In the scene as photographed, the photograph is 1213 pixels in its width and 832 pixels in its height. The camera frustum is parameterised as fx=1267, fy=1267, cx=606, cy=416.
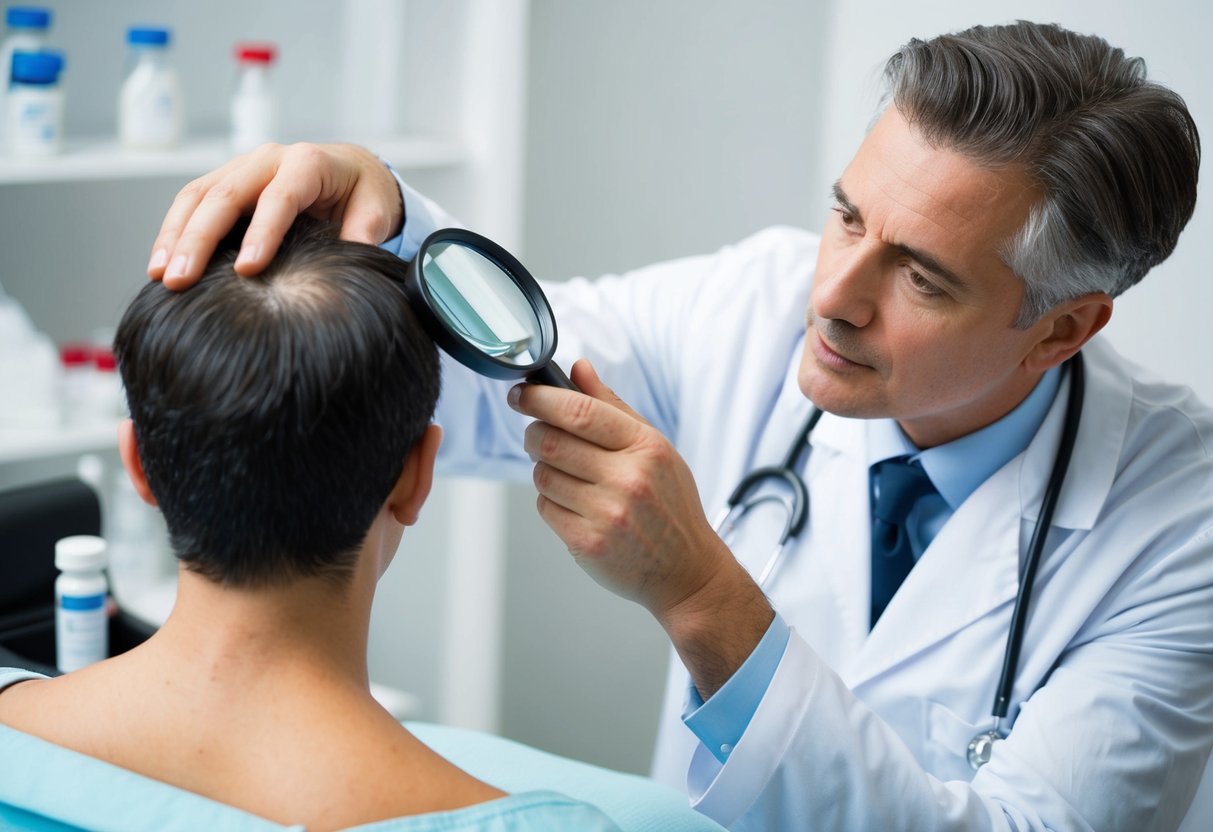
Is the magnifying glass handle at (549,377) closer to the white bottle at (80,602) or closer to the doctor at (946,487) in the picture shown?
the doctor at (946,487)

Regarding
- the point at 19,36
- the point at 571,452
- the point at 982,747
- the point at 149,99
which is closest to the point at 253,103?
the point at 149,99

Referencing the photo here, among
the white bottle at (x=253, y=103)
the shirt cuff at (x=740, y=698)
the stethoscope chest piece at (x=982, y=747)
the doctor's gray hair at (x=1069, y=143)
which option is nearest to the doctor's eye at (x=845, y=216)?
the doctor's gray hair at (x=1069, y=143)

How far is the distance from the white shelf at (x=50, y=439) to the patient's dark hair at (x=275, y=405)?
93 cm

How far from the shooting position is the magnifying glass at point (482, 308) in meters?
0.94

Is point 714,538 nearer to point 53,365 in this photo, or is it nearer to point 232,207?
point 232,207

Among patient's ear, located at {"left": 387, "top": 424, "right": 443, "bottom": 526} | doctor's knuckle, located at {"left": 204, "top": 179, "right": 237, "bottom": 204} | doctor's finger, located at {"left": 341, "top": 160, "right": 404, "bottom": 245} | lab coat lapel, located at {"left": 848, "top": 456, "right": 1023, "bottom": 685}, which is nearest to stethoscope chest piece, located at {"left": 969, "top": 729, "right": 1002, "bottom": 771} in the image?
lab coat lapel, located at {"left": 848, "top": 456, "right": 1023, "bottom": 685}

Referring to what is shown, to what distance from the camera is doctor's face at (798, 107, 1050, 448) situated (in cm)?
126

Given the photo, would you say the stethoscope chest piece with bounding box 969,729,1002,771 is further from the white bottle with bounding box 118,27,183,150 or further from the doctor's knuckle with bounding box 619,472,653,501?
the white bottle with bounding box 118,27,183,150

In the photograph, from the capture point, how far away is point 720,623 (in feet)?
3.67

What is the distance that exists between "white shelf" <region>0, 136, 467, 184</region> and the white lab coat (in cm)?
49

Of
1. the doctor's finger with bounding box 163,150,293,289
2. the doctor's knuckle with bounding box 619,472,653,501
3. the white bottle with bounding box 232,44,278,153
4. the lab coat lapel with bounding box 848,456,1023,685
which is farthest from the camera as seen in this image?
the white bottle with bounding box 232,44,278,153

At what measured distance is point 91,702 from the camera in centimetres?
90

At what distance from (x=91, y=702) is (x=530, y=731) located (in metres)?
1.93

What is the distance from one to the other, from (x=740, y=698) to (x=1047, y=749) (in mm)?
325
